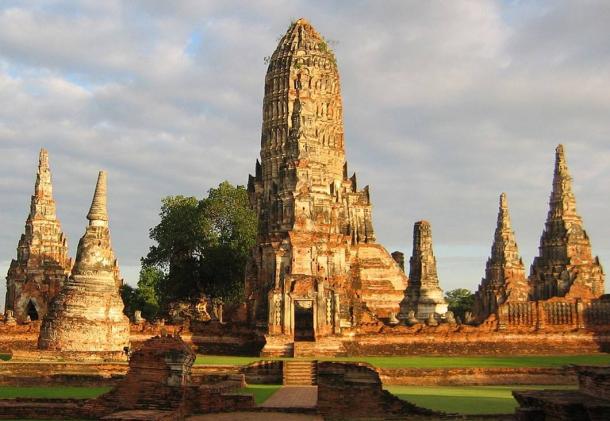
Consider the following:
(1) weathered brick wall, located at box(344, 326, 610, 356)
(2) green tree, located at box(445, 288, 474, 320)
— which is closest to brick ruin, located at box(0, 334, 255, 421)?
(1) weathered brick wall, located at box(344, 326, 610, 356)

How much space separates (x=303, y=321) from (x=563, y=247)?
79.8 ft

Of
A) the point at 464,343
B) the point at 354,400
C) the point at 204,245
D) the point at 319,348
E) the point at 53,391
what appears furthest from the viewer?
the point at 204,245

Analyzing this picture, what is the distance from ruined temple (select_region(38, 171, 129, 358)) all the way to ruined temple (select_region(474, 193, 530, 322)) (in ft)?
108

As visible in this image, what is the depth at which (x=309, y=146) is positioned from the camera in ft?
122

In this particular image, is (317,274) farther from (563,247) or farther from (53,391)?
(563,247)

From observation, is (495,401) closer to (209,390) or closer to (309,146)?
(209,390)

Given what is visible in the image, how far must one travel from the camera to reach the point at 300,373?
25453 mm

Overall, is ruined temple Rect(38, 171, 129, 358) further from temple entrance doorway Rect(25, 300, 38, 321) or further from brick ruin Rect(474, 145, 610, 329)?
brick ruin Rect(474, 145, 610, 329)

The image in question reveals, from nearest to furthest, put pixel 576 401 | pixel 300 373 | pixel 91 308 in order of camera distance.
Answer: pixel 576 401, pixel 300 373, pixel 91 308

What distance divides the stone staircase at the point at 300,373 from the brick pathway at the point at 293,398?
74.4 inches

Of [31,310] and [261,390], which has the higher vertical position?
[31,310]

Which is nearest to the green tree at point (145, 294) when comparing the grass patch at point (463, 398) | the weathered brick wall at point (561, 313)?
the weathered brick wall at point (561, 313)

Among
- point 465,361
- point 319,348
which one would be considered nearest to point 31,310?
point 319,348

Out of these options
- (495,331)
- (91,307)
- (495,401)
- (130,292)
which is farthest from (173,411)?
(130,292)
